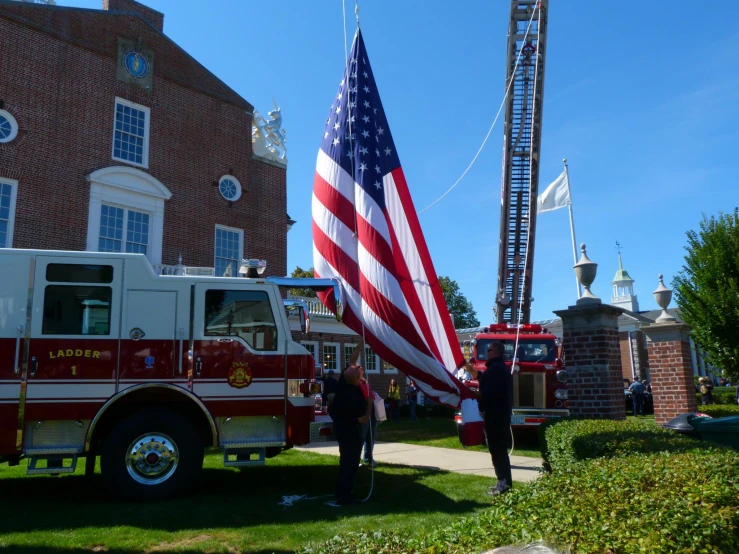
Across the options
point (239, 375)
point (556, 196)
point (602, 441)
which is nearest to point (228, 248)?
point (556, 196)

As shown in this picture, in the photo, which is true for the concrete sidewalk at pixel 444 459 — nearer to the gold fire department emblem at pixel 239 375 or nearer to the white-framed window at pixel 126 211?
the gold fire department emblem at pixel 239 375

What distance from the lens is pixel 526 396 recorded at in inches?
529

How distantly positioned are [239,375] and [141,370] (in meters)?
1.16

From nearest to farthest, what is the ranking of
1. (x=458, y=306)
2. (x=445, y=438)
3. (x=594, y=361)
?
(x=594, y=361) < (x=445, y=438) < (x=458, y=306)

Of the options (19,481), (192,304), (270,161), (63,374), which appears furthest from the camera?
(270,161)

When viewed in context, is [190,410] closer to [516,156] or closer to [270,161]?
[516,156]

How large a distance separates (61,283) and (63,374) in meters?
1.08

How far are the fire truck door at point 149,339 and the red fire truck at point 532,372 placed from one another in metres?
6.79

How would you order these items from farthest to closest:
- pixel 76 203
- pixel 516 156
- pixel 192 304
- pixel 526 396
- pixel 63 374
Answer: pixel 76 203, pixel 516 156, pixel 526 396, pixel 192 304, pixel 63 374

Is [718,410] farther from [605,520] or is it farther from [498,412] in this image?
[605,520]

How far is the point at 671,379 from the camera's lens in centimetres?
1158

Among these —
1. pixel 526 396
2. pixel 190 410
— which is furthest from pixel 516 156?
pixel 190 410

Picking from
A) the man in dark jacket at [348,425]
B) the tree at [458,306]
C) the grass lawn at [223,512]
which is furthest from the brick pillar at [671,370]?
the tree at [458,306]

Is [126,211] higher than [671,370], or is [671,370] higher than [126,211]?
[126,211]
